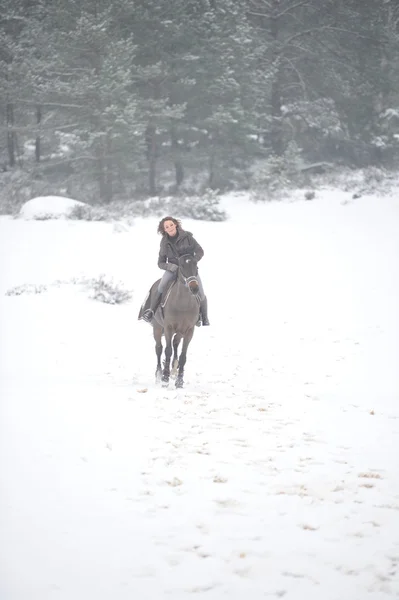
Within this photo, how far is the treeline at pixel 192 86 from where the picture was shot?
31250 mm

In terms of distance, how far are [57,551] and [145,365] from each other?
7663mm

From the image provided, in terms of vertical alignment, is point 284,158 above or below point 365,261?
above

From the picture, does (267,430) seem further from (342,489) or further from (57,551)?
(57,551)

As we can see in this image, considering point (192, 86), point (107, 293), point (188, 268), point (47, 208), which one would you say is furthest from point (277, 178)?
point (188, 268)

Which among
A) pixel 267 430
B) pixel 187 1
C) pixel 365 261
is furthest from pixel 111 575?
pixel 187 1

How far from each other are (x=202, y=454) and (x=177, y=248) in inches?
154

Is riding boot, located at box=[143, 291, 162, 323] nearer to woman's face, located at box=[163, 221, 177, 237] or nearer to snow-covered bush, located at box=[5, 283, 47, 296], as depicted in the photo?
woman's face, located at box=[163, 221, 177, 237]

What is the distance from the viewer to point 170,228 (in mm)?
8961

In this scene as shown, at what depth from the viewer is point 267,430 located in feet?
23.2

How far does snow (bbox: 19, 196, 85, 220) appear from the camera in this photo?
24.7 metres

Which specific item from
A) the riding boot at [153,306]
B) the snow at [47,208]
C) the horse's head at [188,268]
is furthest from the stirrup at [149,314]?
the snow at [47,208]

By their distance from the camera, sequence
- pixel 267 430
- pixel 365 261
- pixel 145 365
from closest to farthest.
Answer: pixel 267 430, pixel 145 365, pixel 365 261

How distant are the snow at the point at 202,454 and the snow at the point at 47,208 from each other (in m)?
8.30

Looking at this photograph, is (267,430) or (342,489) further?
(267,430)
